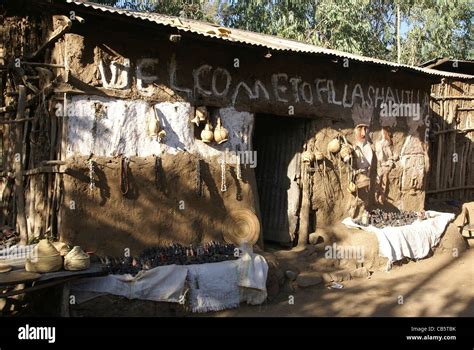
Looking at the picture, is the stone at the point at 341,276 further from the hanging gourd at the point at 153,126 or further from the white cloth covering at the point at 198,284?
the hanging gourd at the point at 153,126

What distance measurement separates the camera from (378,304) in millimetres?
6078

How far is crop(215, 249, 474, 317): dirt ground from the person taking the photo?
18.9 feet

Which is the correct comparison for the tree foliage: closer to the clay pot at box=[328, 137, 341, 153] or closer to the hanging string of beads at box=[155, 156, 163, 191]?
the clay pot at box=[328, 137, 341, 153]

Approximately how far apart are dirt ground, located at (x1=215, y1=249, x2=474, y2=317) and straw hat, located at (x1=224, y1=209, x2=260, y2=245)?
94 cm

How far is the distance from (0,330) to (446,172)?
1102 centimetres

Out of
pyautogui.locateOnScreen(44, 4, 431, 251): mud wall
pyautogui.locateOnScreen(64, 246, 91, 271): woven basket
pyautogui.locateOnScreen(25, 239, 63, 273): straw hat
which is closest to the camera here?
pyautogui.locateOnScreen(25, 239, 63, 273): straw hat

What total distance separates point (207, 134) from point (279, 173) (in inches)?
89.6

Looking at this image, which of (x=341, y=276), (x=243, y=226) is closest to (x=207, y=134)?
(x=243, y=226)

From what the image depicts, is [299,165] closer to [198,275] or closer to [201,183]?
[201,183]

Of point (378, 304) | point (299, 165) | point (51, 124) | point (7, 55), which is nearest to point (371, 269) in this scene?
point (378, 304)

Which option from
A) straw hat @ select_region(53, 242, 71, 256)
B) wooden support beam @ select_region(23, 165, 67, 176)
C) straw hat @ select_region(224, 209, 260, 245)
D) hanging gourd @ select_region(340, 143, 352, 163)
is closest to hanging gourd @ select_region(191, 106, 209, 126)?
straw hat @ select_region(224, 209, 260, 245)

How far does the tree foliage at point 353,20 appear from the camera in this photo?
61.2ft

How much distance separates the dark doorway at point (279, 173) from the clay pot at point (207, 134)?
2.03m

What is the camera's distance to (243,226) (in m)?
6.95
